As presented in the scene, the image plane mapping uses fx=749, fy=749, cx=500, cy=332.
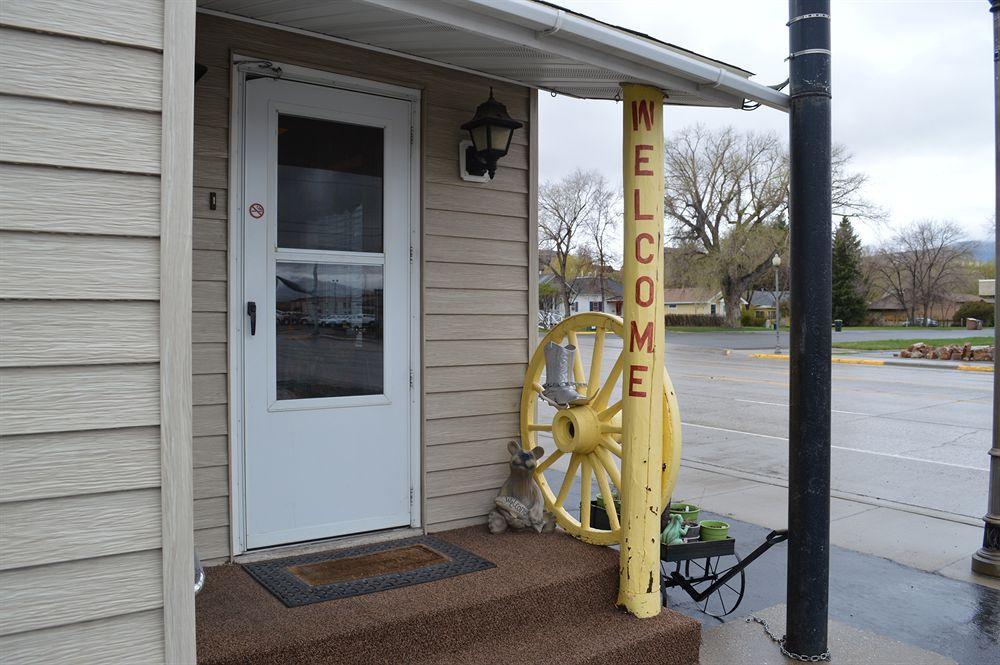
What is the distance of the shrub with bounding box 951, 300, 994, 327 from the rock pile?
37.2 m

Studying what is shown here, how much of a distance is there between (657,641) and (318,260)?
7.41 feet

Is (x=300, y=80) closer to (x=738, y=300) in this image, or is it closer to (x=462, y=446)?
(x=462, y=446)

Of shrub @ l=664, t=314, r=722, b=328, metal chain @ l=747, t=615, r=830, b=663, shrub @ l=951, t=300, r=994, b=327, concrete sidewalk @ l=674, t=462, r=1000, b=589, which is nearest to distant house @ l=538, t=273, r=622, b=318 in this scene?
shrub @ l=664, t=314, r=722, b=328

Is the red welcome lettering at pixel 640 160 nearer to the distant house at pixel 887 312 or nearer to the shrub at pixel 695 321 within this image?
the shrub at pixel 695 321

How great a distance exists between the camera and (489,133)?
380 cm

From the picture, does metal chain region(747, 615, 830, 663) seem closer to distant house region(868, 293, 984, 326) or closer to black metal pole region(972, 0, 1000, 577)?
black metal pole region(972, 0, 1000, 577)

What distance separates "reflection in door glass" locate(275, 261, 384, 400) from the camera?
11.4 feet

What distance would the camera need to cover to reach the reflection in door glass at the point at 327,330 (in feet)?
11.4

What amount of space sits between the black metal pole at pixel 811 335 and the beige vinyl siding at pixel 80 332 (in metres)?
2.53

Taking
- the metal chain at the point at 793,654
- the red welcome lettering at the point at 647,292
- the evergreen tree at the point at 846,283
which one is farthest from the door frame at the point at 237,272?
the evergreen tree at the point at 846,283

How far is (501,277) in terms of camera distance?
4.14 meters

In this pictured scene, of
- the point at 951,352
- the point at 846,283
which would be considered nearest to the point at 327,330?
the point at 951,352

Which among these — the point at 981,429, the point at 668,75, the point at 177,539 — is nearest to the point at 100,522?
the point at 177,539

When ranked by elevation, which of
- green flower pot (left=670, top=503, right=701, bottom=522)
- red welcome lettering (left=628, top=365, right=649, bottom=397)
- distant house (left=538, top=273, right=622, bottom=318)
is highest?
distant house (left=538, top=273, right=622, bottom=318)
